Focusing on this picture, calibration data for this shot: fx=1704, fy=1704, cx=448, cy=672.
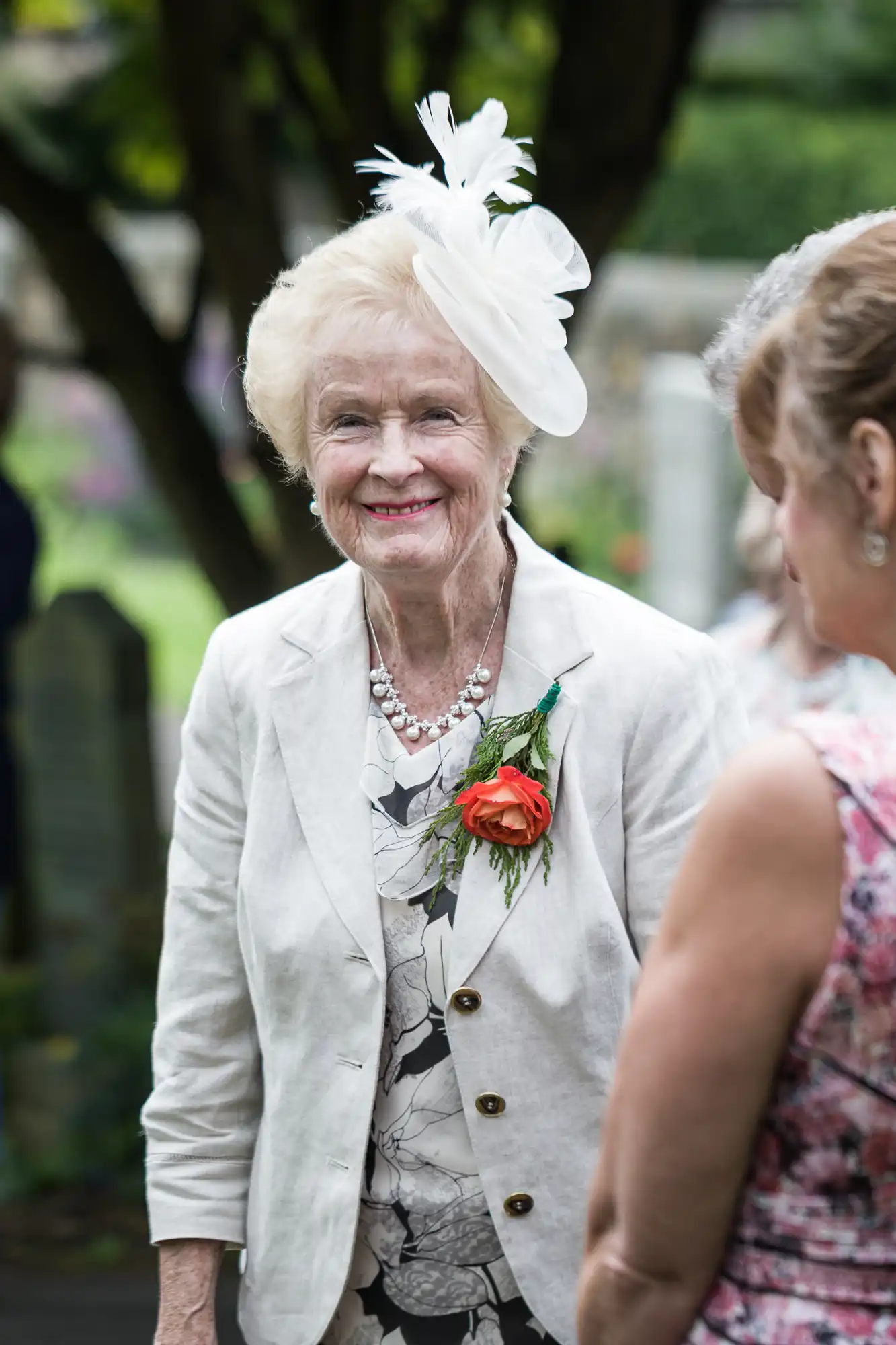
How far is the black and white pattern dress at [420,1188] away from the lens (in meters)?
2.24

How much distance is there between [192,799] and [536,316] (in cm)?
84

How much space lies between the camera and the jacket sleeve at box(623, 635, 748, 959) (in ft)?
7.25

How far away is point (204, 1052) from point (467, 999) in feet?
1.44

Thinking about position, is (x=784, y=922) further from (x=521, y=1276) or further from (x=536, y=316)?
(x=536, y=316)

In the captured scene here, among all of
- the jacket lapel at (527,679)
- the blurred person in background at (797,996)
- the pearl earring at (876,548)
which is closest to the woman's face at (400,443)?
the jacket lapel at (527,679)

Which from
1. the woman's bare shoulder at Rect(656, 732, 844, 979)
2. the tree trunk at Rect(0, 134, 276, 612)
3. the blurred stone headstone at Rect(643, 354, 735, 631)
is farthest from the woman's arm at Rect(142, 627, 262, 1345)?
the blurred stone headstone at Rect(643, 354, 735, 631)

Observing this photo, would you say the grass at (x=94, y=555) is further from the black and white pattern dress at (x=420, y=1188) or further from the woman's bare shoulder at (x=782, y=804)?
the woman's bare shoulder at (x=782, y=804)

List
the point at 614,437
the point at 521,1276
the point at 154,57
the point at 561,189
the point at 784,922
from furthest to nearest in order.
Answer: the point at 614,437 < the point at 154,57 < the point at 561,189 < the point at 521,1276 < the point at 784,922

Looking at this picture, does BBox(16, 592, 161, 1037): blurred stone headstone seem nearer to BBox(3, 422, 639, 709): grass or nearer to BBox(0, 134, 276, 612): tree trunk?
BBox(0, 134, 276, 612): tree trunk

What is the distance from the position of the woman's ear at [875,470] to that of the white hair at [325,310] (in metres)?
0.97

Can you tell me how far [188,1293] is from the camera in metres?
2.36

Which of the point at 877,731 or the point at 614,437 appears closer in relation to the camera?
the point at 877,731

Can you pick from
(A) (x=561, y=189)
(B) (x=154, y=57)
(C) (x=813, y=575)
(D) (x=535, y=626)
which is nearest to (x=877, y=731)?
(C) (x=813, y=575)

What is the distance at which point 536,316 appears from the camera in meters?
2.31
